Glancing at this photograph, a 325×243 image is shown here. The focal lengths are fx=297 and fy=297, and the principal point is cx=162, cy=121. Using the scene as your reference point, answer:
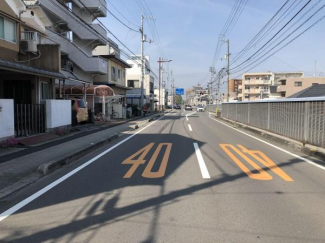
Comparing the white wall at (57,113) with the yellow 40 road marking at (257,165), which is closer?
the yellow 40 road marking at (257,165)

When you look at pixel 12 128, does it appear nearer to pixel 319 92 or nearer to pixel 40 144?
pixel 40 144

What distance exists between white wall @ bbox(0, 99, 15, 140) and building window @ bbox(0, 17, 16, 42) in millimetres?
4637

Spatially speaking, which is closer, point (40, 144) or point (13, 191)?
point (13, 191)

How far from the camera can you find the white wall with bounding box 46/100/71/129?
15391 millimetres

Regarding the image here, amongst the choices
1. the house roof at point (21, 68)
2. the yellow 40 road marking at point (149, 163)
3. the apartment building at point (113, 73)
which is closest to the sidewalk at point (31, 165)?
the yellow 40 road marking at point (149, 163)

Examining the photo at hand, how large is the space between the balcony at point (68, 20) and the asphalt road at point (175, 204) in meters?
17.9

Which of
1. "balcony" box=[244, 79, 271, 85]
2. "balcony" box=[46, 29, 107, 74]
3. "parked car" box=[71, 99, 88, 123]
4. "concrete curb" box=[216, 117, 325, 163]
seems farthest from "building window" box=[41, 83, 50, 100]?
"balcony" box=[244, 79, 271, 85]

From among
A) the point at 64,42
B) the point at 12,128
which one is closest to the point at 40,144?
the point at 12,128

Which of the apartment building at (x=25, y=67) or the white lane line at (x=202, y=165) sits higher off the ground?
the apartment building at (x=25, y=67)

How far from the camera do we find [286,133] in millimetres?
14664

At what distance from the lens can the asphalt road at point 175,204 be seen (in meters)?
4.09

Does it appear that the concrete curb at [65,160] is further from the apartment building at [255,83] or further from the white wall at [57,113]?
the apartment building at [255,83]

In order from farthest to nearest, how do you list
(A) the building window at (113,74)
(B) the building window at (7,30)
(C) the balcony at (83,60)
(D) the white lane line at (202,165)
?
(A) the building window at (113,74)
(C) the balcony at (83,60)
(B) the building window at (7,30)
(D) the white lane line at (202,165)

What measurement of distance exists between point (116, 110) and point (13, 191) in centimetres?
2753
